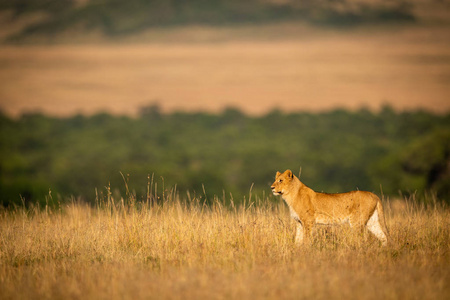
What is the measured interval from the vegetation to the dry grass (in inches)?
779

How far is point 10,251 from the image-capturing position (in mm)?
9789

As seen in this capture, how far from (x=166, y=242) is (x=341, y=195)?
3.21 meters

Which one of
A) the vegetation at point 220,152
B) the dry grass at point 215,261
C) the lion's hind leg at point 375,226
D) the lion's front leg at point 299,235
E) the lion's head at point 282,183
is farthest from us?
the vegetation at point 220,152

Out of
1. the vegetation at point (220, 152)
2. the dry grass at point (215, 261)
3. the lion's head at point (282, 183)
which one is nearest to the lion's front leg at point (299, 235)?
the dry grass at point (215, 261)

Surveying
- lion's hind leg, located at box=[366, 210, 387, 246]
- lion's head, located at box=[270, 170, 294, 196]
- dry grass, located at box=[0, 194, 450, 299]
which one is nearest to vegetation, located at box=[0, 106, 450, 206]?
dry grass, located at box=[0, 194, 450, 299]

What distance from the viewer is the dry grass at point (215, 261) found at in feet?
24.7

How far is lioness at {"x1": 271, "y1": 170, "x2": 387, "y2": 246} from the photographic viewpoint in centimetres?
1056

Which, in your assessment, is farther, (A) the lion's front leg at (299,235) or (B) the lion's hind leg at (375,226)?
(B) the lion's hind leg at (375,226)

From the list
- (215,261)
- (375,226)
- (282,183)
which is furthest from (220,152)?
(215,261)

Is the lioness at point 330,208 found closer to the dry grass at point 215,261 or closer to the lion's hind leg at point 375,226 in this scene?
the lion's hind leg at point 375,226

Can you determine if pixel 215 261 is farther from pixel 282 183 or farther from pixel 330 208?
pixel 330 208

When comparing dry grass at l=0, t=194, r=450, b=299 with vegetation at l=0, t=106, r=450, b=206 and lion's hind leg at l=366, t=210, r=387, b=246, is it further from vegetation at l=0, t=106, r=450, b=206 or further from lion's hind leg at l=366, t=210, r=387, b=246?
vegetation at l=0, t=106, r=450, b=206

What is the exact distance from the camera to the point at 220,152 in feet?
348

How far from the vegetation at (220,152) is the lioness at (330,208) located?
808 inches
